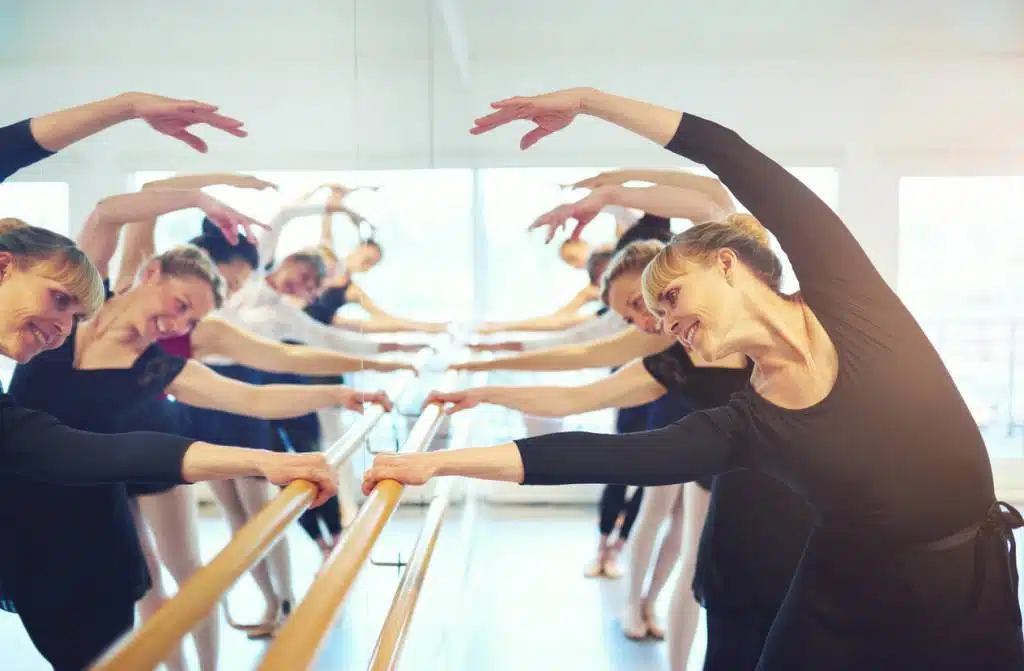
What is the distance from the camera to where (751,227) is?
148 centimetres

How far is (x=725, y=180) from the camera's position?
155 centimetres

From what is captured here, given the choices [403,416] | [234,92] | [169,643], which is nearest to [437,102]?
[403,416]

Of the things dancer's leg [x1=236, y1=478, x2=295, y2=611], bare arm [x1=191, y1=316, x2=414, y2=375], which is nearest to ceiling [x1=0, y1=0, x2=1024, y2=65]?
bare arm [x1=191, y1=316, x2=414, y2=375]

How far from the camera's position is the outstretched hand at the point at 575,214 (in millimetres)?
1863

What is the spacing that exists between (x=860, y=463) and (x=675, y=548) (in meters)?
0.60

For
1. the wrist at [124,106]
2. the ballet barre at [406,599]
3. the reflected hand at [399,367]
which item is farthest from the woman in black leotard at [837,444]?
the wrist at [124,106]

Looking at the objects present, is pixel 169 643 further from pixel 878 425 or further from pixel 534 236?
pixel 534 236

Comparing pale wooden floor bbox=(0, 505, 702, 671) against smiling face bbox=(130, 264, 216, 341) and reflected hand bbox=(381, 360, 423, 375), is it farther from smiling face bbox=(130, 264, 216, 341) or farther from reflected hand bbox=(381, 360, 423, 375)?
smiling face bbox=(130, 264, 216, 341)

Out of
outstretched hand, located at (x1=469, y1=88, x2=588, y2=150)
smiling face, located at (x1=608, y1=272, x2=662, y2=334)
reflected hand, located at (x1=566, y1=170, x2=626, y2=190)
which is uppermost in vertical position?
outstretched hand, located at (x1=469, y1=88, x2=588, y2=150)

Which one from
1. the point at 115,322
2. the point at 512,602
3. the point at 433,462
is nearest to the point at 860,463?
the point at 433,462

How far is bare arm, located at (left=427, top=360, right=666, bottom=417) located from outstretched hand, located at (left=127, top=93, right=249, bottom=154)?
3.19 feet

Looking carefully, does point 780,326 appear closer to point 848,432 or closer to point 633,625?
point 848,432

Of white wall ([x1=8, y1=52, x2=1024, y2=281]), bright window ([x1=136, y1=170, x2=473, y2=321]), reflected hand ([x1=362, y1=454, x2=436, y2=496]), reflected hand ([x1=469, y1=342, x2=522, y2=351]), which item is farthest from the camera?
reflected hand ([x1=469, y1=342, x2=522, y2=351])

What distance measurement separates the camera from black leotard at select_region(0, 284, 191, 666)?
2.46 feet
